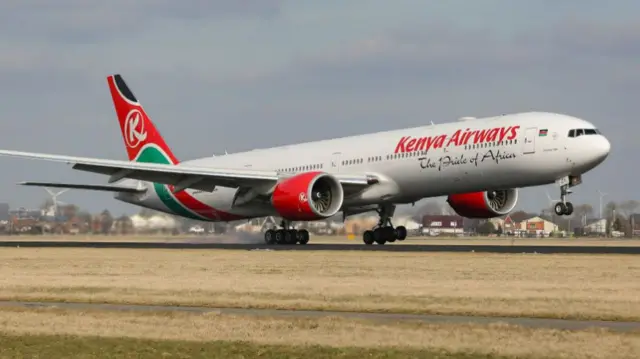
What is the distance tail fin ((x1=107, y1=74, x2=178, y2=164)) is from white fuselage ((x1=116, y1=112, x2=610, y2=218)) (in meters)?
8.18

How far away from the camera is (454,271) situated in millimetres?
30781

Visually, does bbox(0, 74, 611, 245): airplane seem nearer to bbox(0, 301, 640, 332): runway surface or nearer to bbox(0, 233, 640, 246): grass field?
bbox(0, 233, 640, 246): grass field

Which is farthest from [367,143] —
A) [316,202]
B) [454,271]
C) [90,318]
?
[90,318]

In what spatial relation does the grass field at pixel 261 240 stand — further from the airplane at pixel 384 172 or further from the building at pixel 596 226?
the building at pixel 596 226

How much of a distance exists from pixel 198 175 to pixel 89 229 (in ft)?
96.5

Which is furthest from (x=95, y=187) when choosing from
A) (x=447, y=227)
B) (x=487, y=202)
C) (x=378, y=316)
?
(x=447, y=227)

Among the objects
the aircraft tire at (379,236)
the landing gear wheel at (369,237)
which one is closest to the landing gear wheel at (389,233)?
the aircraft tire at (379,236)

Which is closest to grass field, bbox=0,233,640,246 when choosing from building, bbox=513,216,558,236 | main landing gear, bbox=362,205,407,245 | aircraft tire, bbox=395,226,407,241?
aircraft tire, bbox=395,226,407,241

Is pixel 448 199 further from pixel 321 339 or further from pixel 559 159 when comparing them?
pixel 321 339

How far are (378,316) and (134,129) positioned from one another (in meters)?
43.3

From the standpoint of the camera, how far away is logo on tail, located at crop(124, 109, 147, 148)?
2384 inches

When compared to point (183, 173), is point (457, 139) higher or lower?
higher

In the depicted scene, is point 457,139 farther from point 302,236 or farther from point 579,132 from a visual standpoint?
point 302,236

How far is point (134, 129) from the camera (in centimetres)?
6088
